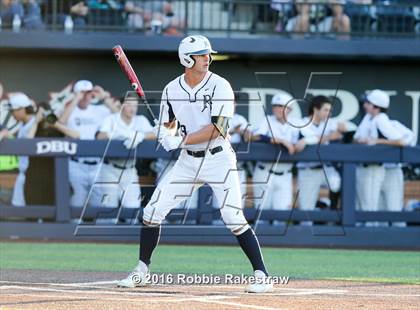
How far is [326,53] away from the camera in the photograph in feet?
53.0

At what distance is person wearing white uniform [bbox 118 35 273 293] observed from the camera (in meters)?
7.74

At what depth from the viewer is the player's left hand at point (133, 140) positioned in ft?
42.8

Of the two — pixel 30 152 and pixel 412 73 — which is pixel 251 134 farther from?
pixel 412 73

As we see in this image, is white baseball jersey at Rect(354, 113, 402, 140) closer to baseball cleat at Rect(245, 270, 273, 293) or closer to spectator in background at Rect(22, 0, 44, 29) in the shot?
spectator in background at Rect(22, 0, 44, 29)

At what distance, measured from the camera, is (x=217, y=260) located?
10.9 metres

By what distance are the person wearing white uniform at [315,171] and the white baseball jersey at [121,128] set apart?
7.19ft

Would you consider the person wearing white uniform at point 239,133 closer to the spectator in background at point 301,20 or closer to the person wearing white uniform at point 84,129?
the person wearing white uniform at point 84,129

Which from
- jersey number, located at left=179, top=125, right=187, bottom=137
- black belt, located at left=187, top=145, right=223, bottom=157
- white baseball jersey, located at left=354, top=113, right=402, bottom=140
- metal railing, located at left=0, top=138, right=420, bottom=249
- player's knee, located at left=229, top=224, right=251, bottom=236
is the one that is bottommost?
metal railing, located at left=0, top=138, right=420, bottom=249

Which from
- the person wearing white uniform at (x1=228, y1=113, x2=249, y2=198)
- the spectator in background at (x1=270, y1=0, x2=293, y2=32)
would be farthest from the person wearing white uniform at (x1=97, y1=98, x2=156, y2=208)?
the spectator in background at (x1=270, y1=0, x2=293, y2=32)

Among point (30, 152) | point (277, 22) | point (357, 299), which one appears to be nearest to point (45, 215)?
point (30, 152)

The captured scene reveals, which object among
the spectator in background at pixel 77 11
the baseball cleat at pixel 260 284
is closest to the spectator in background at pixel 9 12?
the spectator in background at pixel 77 11

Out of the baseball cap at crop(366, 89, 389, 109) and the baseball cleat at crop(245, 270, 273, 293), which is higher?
the baseball cap at crop(366, 89, 389, 109)

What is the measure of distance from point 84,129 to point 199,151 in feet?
21.2

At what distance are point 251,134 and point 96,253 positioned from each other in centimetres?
309
